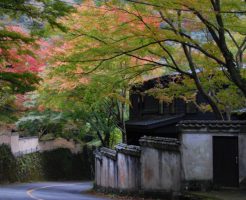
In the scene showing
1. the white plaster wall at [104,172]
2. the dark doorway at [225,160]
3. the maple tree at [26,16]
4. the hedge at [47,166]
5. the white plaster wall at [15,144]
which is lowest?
the hedge at [47,166]

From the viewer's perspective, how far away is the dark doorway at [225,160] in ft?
52.2

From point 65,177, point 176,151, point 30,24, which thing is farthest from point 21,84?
point 65,177

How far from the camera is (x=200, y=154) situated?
52.5ft

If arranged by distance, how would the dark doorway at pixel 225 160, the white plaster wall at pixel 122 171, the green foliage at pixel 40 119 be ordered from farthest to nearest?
the green foliage at pixel 40 119 → the white plaster wall at pixel 122 171 → the dark doorway at pixel 225 160

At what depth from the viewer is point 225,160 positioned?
15984 mm

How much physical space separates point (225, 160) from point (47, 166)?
98.2 feet

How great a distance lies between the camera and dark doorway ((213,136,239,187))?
1591 centimetres

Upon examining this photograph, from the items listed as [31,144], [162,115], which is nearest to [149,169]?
[162,115]

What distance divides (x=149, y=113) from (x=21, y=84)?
17704 millimetres

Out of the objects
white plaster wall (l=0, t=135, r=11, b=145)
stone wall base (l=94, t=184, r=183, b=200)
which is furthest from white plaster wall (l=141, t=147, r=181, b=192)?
white plaster wall (l=0, t=135, r=11, b=145)

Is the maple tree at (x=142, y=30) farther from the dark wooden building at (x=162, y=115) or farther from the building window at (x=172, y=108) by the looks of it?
the building window at (x=172, y=108)

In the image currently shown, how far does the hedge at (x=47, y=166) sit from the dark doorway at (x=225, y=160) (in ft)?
76.8

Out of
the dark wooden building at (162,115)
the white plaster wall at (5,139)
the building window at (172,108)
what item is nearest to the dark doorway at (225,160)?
the dark wooden building at (162,115)

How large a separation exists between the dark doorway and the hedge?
23404mm
